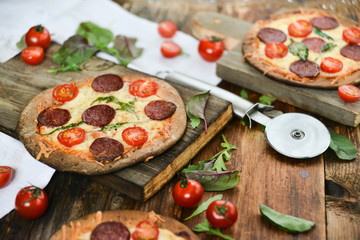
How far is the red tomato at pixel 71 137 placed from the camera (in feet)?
12.2

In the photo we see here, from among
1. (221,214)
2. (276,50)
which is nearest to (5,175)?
(221,214)

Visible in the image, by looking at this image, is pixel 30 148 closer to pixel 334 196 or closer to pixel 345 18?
pixel 334 196

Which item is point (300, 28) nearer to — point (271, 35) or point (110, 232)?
point (271, 35)

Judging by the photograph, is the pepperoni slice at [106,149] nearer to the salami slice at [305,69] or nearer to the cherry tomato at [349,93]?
the salami slice at [305,69]

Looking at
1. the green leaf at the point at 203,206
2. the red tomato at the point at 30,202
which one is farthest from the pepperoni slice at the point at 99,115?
the green leaf at the point at 203,206

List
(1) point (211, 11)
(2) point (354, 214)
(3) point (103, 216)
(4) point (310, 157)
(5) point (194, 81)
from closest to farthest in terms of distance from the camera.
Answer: (3) point (103, 216)
(2) point (354, 214)
(4) point (310, 157)
(5) point (194, 81)
(1) point (211, 11)

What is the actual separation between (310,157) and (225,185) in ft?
2.85

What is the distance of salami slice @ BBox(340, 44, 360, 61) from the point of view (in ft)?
15.4

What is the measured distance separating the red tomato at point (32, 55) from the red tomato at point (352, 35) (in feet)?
11.9

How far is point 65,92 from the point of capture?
4297 millimetres

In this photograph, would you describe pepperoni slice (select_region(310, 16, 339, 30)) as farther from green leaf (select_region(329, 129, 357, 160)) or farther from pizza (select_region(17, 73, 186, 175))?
pizza (select_region(17, 73, 186, 175))

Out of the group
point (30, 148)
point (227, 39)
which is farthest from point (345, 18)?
point (30, 148)

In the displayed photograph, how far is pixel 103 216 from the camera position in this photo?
337cm

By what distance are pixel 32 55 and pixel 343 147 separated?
11.8ft
